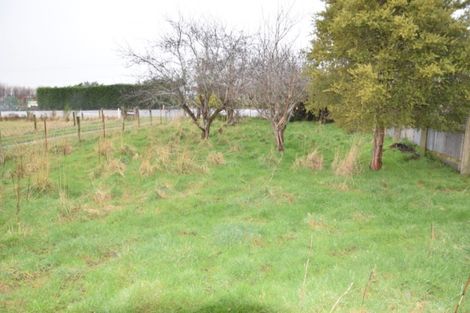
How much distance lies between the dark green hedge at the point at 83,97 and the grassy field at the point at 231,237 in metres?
23.1

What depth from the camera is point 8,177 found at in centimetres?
823

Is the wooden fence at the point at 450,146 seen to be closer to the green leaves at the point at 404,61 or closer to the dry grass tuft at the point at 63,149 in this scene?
the green leaves at the point at 404,61

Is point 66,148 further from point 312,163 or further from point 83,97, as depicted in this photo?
point 83,97

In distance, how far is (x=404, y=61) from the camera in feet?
24.0

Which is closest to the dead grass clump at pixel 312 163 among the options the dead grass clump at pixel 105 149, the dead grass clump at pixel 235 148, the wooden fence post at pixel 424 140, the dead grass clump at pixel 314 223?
the dead grass clump at pixel 235 148

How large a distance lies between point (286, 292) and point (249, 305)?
378 mm

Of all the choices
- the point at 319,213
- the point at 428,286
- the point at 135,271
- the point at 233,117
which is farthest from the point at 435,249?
the point at 233,117

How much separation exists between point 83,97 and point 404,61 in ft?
98.9

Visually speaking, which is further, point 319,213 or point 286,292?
point 319,213

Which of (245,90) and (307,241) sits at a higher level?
(245,90)

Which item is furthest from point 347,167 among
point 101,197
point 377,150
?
point 101,197

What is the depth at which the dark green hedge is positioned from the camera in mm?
31297

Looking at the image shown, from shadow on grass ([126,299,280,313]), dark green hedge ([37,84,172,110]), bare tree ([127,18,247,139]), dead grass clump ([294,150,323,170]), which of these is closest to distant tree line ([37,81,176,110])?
dark green hedge ([37,84,172,110])

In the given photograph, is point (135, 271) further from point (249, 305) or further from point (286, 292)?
point (286, 292)
